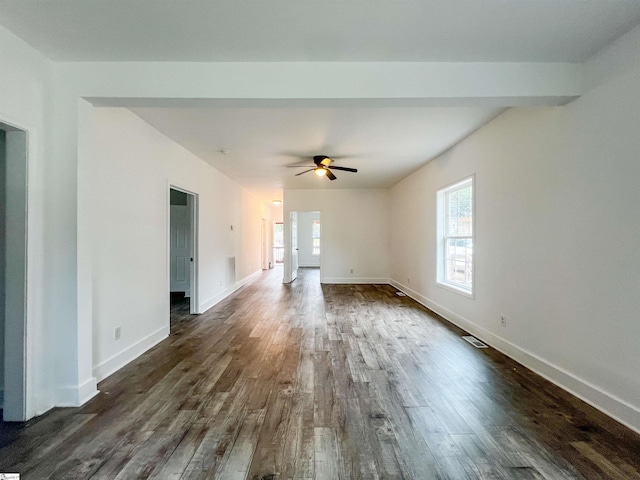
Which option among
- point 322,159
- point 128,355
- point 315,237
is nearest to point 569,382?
point 322,159

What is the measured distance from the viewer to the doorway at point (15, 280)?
82.7 inches

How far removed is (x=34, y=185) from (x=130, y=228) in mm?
1100

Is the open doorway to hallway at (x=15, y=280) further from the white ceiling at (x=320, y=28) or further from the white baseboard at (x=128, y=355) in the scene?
the white ceiling at (x=320, y=28)

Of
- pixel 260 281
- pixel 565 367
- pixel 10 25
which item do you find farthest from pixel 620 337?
pixel 260 281

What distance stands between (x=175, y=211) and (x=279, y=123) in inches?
172

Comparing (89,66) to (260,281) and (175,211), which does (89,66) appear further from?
(260,281)

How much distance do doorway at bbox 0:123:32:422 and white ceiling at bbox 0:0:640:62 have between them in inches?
31.6

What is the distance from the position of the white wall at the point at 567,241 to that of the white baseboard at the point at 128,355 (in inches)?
154

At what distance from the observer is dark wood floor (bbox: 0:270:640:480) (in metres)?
1.67

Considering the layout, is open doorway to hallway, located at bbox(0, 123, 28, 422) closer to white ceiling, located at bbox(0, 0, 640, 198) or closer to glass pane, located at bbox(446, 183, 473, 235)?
white ceiling, located at bbox(0, 0, 640, 198)

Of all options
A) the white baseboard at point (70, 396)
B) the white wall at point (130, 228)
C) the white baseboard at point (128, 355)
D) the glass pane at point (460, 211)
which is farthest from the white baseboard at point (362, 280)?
the white baseboard at point (70, 396)

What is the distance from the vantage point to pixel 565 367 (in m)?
2.52

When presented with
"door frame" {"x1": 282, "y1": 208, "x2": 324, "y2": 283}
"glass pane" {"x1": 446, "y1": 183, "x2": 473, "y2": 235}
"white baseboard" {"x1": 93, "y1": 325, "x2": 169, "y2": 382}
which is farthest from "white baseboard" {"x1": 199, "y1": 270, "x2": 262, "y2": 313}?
"glass pane" {"x1": 446, "y1": 183, "x2": 473, "y2": 235}

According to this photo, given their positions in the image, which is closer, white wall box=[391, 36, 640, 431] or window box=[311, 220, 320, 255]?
white wall box=[391, 36, 640, 431]
